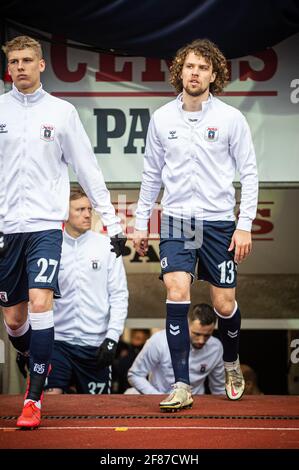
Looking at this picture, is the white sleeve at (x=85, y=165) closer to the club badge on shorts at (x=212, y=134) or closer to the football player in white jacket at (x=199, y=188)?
the football player in white jacket at (x=199, y=188)

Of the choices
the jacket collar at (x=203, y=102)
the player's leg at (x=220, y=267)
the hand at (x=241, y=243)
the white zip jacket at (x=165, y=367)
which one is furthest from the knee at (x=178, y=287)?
the white zip jacket at (x=165, y=367)

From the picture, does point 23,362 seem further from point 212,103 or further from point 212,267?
point 212,103

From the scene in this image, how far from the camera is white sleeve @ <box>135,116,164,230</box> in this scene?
6.75m

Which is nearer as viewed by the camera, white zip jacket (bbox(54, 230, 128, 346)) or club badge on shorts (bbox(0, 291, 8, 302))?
club badge on shorts (bbox(0, 291, 8, 302))

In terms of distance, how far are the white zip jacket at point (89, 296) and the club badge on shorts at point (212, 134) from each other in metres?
1.94

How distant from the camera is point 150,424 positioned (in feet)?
19.4

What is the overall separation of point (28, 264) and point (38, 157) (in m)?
0.59

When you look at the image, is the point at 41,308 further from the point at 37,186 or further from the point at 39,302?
the point at 37,186

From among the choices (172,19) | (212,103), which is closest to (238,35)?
(172,19)

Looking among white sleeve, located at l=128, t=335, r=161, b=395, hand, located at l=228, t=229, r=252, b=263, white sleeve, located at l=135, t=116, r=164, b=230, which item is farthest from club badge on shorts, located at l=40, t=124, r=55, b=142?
white sleeve, located at l=128, t=335, r=161, b=395

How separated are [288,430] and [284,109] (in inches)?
144

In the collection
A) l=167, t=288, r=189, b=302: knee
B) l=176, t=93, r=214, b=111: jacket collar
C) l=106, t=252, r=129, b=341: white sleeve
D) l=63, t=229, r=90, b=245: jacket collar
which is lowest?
l=106, t=252, r=129, b=341: white sleeve

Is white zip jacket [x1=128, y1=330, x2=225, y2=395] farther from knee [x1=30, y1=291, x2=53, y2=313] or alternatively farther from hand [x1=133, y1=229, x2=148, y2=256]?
knee [x1=30, y1=291, x2=53, y2=313]

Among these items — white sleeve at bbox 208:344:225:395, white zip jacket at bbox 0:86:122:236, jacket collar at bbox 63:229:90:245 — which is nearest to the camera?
white zip jacket at bbox 0:86:122:236
